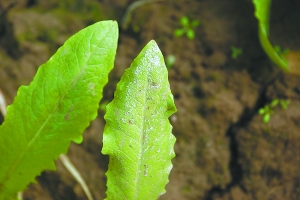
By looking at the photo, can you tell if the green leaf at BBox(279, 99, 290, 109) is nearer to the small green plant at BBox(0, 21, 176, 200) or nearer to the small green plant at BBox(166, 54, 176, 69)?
the small green plant at BBox(166, 54, 176, 69)

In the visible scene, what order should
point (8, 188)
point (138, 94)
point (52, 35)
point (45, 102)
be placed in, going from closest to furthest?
Answer: point (138, 94), point (45, 102), point (8, 188), point (52, 35)

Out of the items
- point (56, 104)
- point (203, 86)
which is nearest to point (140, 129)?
point (56, 104)

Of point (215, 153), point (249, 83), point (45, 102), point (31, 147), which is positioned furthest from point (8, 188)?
point (249, 83)

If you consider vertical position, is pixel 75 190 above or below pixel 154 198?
below

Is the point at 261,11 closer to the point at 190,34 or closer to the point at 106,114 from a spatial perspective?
the point at 190,34

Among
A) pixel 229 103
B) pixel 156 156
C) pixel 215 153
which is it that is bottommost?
pixel 215 153

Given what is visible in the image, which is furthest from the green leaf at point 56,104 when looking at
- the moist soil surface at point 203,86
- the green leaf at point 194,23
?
the green leaf at point 194,23

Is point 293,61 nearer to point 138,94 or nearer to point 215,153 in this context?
point 215,153
